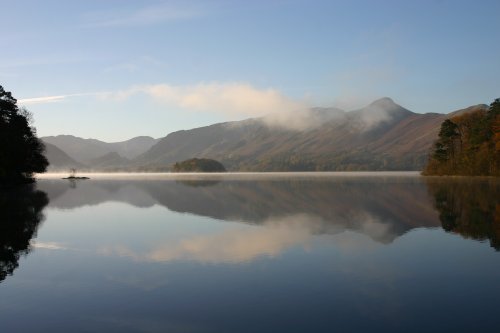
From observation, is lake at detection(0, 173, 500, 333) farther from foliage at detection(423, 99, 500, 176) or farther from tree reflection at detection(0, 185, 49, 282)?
foliage at detection(423, 99, 500, 176)

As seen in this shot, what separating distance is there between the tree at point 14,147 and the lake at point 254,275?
218 feet

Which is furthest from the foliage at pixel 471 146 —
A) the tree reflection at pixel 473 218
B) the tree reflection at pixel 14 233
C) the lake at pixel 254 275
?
the tree reflection at pixel 14 233

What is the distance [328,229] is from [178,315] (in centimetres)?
2481

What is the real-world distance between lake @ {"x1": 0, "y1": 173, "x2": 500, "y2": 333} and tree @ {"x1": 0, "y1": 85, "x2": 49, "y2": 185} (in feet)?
218

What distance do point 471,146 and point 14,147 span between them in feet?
457

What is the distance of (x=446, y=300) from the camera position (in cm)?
1889

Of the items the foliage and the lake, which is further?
the foliage

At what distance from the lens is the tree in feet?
345

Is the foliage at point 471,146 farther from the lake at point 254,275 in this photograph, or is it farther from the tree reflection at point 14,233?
the tree reflection at point 14,233

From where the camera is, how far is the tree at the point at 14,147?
105 meters

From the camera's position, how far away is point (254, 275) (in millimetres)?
23766

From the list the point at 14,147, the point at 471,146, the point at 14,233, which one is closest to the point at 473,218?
the point at 14,233

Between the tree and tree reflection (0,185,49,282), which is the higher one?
the tree

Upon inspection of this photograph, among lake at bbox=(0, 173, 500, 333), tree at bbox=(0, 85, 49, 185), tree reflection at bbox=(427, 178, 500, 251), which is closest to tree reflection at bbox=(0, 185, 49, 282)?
lake at bbox=(0, 173, 500, 333)
